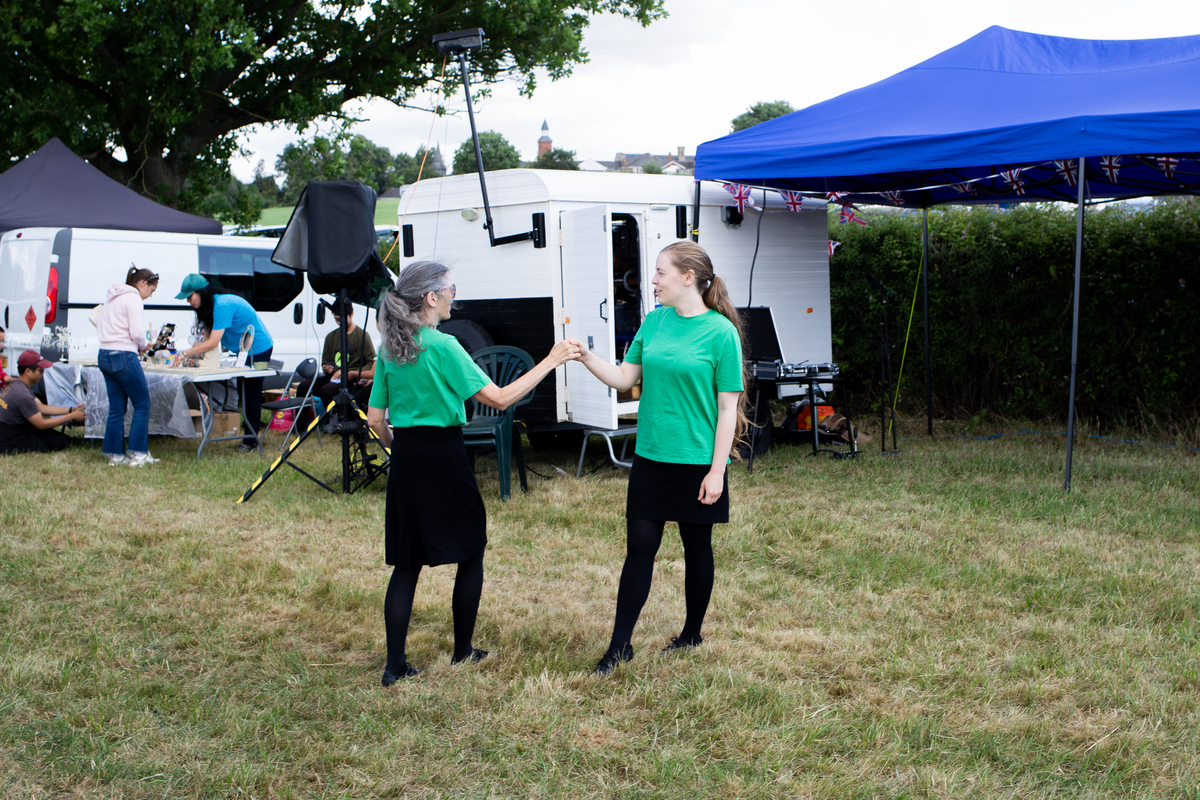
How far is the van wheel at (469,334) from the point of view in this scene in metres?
7.03

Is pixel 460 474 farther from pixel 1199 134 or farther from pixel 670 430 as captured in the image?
pixel 1199 134

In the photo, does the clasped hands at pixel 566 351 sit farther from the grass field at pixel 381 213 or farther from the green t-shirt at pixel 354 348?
the grass field at pixel 381 213

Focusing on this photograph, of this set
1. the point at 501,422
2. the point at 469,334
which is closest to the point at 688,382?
the point at 501,422

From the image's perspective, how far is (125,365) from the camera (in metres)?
7.51

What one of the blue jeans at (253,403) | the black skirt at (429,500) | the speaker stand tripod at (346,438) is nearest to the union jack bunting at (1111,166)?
the speaker stand tripod at (346,438)

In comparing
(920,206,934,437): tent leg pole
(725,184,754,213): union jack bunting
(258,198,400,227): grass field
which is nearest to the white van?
(725,184,754,213): union jack bunting

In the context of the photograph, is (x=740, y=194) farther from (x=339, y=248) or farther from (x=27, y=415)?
(x=27, y=415)

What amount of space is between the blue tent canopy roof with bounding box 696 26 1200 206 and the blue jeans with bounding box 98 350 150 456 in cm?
462

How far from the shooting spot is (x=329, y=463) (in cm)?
762

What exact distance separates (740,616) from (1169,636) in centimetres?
164

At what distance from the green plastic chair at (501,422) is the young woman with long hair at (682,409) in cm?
279

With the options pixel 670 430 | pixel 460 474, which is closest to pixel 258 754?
pixel 460 474

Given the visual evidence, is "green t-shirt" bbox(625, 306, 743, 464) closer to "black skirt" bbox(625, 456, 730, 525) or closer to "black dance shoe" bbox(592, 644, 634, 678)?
"black skirt" bbox(625, 456, 730, 525)

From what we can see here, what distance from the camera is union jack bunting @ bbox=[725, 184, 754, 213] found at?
25.2 feet
